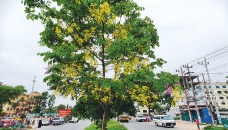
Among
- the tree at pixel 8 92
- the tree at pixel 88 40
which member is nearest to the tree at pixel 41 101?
the tree at pixel 8 92

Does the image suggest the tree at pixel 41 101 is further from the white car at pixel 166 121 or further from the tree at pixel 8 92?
the white car at pixel 166 121

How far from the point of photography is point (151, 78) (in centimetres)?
609

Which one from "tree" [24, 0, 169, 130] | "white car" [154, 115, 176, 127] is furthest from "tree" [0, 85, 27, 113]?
"tree" [24, 0, 169, 130]

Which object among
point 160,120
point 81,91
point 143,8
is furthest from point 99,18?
point 160,120

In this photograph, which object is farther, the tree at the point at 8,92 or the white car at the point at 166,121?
the tree at the point at 8,92

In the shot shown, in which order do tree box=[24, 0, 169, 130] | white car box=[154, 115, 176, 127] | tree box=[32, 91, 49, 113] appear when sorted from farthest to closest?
tree box=[32, 91, 49, 113] → white car box=[154, 115, 176, 127] → tree box=[24, 0, 169, 130]

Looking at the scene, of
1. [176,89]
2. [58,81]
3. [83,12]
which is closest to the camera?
[176,89]

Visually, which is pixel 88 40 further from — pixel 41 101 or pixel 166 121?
pixel 41 101

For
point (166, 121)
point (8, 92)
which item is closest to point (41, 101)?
point (8, 92)

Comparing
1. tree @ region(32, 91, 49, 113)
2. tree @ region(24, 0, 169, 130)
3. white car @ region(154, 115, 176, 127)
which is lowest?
white car @ region(154, 115, 176, 127)

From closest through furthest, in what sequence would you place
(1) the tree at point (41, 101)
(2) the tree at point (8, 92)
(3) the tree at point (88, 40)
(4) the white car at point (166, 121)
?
(3) the tree at point (88, 40) → (4) the white car at point (166, 121) → (2) the tree at point (8, 92) → (1) the tree at point (41, 101)

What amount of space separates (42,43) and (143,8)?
181 inches

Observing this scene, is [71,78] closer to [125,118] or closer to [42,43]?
[42,43]

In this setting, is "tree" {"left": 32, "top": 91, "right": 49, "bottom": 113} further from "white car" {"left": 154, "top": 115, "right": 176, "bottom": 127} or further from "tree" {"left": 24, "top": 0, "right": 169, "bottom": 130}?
"tree" {"left": 24, "top": 0, "right": 169, "bottom": 130}
